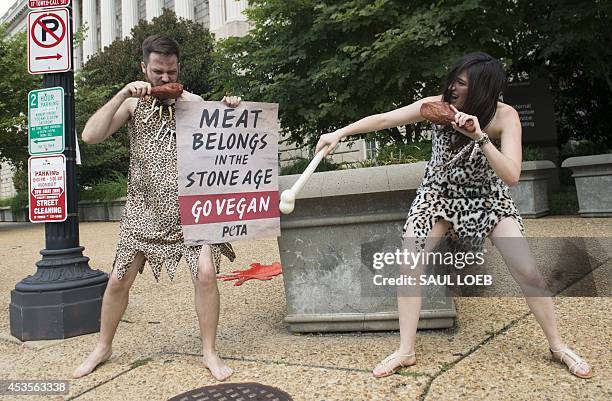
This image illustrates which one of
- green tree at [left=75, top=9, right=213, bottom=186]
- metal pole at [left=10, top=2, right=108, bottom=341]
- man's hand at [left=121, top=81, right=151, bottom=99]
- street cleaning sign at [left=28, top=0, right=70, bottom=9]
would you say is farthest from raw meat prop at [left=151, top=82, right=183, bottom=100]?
green tree at [left=75, top=9, right=213, bottom=186]

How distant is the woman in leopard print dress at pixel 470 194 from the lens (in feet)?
8.32

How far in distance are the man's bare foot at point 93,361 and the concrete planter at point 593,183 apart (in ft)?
27.0

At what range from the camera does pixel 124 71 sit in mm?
25188

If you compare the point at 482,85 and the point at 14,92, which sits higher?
the point at 14,92

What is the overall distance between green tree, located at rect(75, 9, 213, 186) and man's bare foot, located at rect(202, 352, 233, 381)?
20297 mm

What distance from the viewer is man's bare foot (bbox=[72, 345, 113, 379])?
116 inches

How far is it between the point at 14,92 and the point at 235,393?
1928cm

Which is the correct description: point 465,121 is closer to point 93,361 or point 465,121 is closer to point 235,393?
point 235,393

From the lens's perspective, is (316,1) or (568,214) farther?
(316,1)

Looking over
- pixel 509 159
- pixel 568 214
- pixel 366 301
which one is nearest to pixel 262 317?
pixel 366 301

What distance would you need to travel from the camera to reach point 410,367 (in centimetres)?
269

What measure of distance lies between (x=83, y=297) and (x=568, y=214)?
906 cm

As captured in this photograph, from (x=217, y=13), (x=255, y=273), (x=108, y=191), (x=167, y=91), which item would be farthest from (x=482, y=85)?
(x=217, y=13)

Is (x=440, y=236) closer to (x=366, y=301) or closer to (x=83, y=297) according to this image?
(x=366, y=301)
